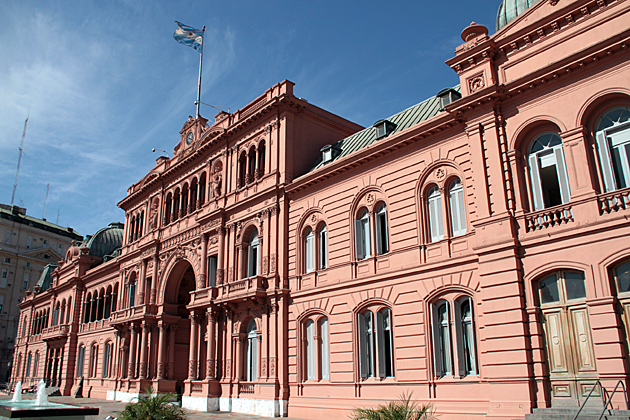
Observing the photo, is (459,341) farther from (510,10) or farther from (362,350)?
(510,10)

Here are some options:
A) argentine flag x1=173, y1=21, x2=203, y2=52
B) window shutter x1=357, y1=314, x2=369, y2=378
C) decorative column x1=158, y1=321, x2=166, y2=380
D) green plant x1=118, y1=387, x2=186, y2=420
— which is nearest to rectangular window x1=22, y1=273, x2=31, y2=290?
decorative column x1=158, y1=321, x2=166, y2=380

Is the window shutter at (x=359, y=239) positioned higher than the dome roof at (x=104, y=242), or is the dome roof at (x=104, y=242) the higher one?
the dome roof at (x=104, y=242)

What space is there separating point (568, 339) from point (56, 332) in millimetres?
53458

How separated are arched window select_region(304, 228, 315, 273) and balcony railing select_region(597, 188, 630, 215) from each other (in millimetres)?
14302

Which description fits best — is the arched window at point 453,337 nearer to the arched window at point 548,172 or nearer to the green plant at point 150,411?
the arched window at point 548,172

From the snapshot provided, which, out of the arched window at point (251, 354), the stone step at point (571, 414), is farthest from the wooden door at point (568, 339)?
the arched window at point (251, 354)

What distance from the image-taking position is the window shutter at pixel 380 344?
72.3 ft

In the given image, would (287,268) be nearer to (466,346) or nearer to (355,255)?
(355,255)

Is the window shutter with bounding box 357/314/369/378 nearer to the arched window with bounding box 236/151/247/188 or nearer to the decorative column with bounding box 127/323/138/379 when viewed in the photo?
the arched window with bounding box 236/151/247/188

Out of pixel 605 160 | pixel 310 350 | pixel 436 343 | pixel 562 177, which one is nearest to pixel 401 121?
pixel 562 177

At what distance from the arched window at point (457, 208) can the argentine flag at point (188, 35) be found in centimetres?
2570

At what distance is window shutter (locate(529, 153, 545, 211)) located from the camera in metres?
17.4

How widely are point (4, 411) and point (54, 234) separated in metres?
79.3

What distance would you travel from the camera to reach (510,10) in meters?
20.2
